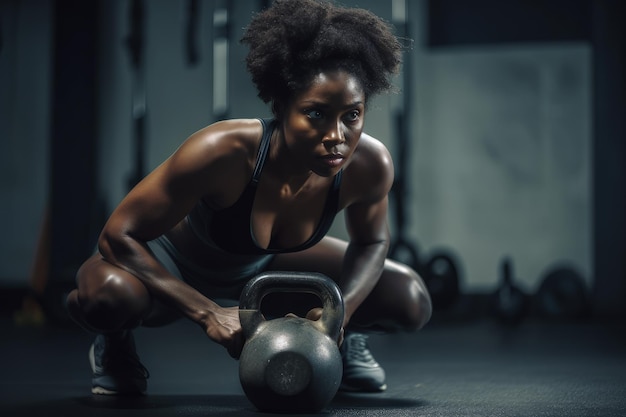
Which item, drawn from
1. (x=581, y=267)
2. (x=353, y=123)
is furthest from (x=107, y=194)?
(x=353, y=123)

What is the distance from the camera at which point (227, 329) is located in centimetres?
203

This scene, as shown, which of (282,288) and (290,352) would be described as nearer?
(290,352)

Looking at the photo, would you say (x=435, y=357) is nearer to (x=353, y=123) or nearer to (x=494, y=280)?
(x=353, y=123)

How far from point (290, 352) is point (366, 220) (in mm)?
653

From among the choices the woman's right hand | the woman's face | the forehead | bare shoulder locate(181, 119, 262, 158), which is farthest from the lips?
the woman's right hand

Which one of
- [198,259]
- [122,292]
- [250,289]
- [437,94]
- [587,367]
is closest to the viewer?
[250,289]

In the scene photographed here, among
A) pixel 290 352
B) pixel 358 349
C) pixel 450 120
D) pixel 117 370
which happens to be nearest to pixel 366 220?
pixel 358 349

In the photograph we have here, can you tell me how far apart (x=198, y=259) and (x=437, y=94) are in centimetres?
450

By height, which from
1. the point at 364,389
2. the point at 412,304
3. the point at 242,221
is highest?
the point at 242,221

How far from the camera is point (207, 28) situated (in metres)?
6.80

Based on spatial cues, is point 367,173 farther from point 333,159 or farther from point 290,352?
point 290,352

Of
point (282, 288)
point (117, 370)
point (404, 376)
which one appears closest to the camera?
point (282, 288)

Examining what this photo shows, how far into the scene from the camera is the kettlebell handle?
1977mm

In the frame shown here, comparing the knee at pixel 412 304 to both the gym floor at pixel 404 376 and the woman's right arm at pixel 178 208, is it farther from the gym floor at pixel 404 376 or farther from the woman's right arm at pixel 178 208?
the woman's right arm at pixel 178 208
